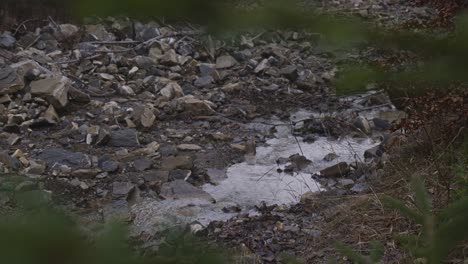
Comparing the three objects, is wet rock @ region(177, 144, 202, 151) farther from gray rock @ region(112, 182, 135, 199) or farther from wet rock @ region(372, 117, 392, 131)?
wet rock @ region(372, 117, 392, 131)

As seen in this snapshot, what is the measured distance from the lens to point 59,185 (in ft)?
14.2

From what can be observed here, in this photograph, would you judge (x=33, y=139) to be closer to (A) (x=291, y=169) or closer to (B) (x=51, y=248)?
(A) (x=291, y=169)

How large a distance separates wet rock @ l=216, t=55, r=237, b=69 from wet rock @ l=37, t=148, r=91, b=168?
2404 millimetres

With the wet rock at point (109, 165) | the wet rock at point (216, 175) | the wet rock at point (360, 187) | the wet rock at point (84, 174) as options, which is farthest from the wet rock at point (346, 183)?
the wet rock at point (84, 174)

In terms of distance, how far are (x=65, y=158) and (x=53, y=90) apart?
1.02 metres

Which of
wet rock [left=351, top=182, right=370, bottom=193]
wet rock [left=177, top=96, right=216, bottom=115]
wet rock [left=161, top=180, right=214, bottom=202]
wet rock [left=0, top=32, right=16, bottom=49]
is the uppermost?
wet rock [left=351, top=182, right=370, bottom=193]

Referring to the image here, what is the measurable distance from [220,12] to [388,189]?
3.13 m

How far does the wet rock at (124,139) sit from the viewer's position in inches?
200

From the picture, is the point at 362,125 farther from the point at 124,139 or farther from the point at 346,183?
the point at 124,139

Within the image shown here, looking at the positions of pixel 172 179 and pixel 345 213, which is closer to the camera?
pixel 345 213

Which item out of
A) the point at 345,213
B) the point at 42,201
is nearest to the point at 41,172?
the point at 345,213

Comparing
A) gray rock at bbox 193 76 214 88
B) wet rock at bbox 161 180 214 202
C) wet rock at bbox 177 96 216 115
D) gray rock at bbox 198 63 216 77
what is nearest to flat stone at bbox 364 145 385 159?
wet rock at bbox 161 180 214 202

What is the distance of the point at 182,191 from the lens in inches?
171

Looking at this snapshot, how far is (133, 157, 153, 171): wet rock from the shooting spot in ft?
15.5
